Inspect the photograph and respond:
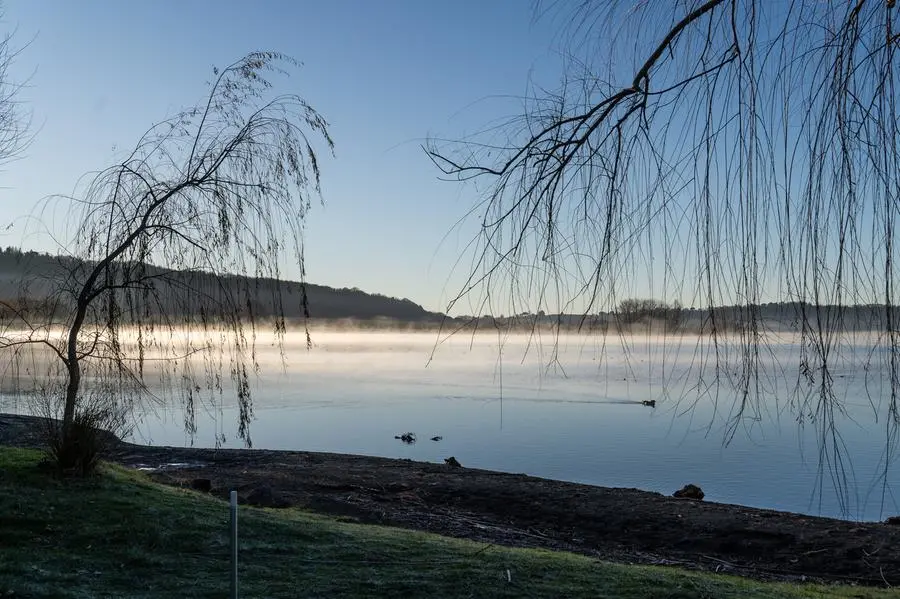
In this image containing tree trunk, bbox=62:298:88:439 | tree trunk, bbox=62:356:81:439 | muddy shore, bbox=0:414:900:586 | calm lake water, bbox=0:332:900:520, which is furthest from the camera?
muddy shore, bbox=0:414:900:586

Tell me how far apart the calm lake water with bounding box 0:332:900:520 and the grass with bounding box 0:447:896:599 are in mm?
847

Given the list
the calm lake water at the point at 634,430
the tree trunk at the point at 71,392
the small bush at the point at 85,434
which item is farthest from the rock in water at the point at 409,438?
the tree trunk at the point at 71,392

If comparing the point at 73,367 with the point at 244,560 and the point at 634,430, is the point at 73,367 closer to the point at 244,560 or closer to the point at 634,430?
the point at 244,560

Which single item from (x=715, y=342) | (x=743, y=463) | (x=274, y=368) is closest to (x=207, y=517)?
(x=715, y=342)

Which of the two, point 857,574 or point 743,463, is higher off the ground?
point 857,574

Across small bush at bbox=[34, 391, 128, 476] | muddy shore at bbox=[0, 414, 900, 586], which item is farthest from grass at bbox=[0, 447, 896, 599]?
muddy shore at bbox=[0, 414, 900, 586]

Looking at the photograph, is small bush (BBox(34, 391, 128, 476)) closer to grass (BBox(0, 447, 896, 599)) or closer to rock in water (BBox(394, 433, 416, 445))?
grass (BBox(0, 447, 896, 599))

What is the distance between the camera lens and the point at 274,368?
4722 inches

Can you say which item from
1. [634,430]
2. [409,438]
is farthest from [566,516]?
[634,430]

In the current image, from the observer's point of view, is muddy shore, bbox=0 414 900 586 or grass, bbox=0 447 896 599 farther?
muddy shore, bbox=0 414 900 586

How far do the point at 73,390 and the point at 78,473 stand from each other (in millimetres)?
834

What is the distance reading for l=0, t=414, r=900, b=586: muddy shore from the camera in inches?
398

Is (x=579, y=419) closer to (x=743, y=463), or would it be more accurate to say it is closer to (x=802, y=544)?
(x=743, y=463)

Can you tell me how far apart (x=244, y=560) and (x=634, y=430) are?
101ft
